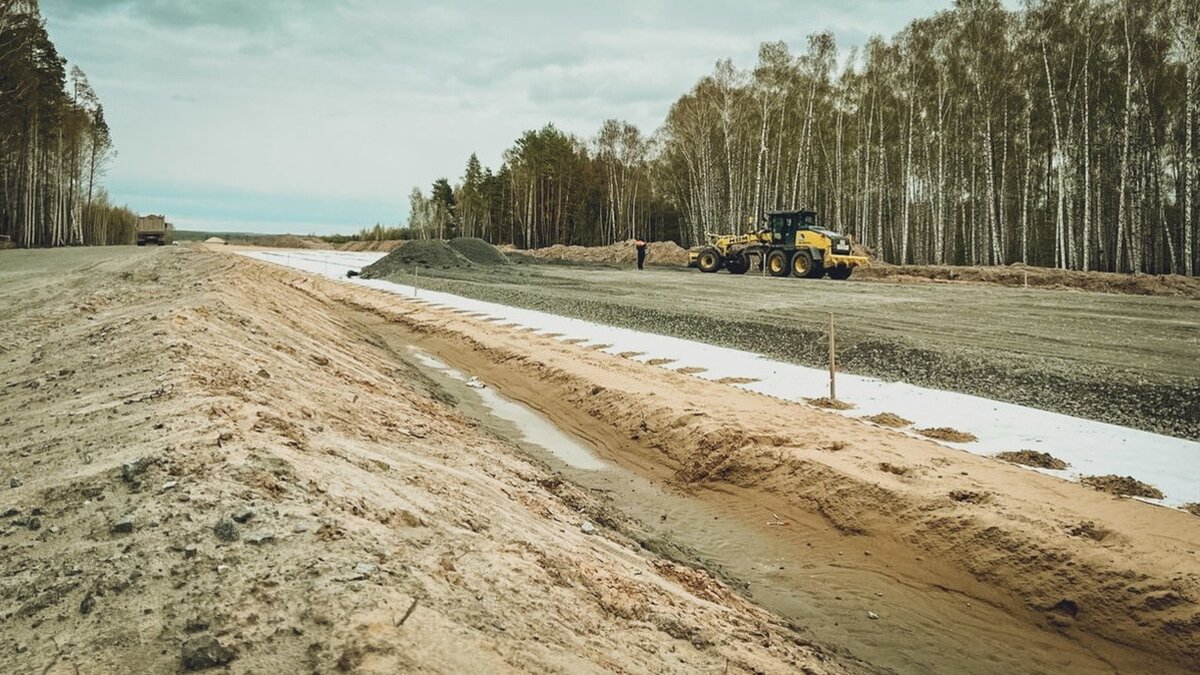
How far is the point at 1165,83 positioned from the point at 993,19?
24.4ft

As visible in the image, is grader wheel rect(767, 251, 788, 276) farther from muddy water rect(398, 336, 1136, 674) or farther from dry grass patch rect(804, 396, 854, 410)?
muddy water rect(398, 336, 1136, 674)

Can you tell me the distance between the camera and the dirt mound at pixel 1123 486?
517 centimetres

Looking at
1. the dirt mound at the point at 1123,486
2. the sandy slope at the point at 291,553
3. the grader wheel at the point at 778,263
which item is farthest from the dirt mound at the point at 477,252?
the dirt mound at the point at 1123,486

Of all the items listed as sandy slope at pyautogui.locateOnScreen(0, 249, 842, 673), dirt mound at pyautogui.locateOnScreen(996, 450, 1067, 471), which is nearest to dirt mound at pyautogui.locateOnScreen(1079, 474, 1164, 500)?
dirt mound at pyautogui.locateOnScreen(996, 450, 1067, 471)

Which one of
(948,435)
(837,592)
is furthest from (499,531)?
(948,435)

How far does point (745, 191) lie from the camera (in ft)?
162

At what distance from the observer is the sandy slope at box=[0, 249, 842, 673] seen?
2.19m

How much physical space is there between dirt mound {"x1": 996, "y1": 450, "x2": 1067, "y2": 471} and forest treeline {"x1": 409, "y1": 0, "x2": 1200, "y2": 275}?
25208mm

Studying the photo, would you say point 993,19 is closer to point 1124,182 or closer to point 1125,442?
point 1124,182

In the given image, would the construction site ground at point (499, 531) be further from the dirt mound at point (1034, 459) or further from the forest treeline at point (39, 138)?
the forest treeline at point (39, 138)

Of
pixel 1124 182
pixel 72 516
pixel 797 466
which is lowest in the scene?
pixel 797 466

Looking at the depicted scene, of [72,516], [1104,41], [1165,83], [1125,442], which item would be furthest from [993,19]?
[72,516]

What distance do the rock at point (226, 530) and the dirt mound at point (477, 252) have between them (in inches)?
→ 1309

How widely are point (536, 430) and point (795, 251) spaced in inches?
883
